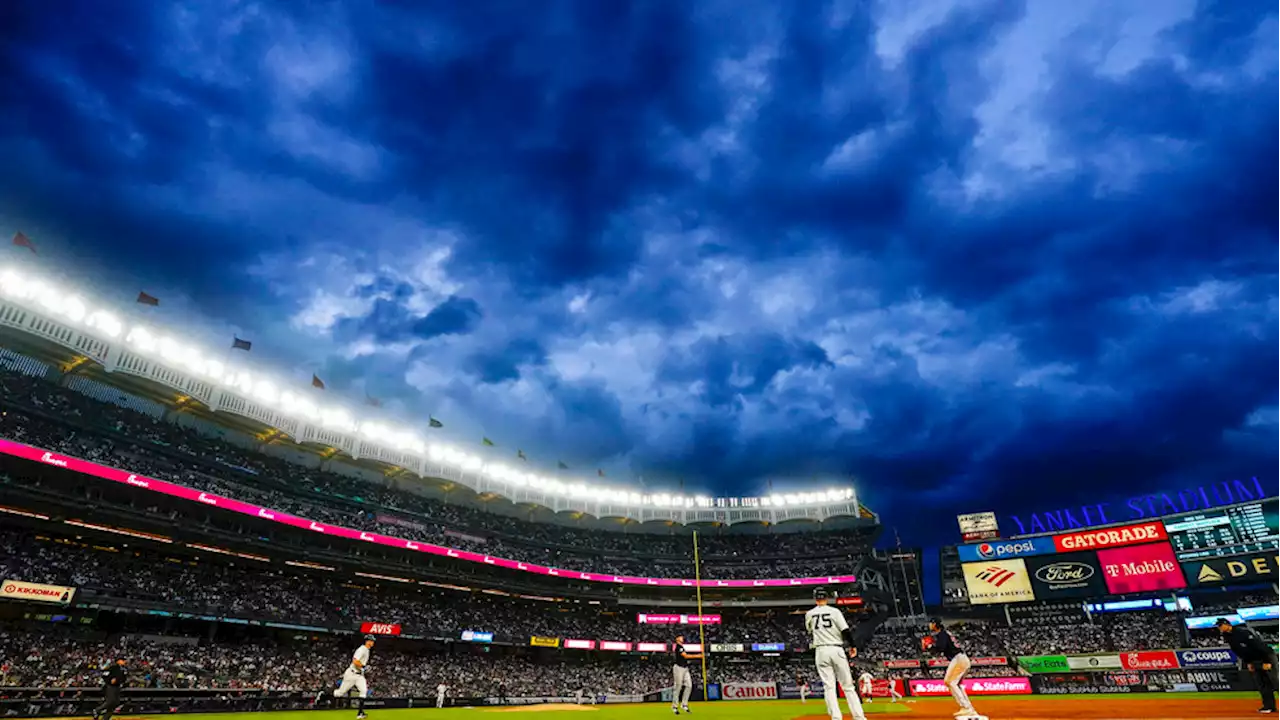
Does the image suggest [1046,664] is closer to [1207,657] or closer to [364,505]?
[1207,657]

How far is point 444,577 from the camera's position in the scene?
4922cm

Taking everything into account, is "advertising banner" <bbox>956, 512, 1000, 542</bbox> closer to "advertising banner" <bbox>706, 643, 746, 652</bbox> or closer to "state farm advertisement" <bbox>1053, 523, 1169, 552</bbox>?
"state farm advertisement" <bbox>1053, 523, 1169, 552</bbox>

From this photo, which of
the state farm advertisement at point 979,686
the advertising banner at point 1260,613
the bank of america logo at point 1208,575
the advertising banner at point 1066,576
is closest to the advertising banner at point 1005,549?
the advertising banner at point 1066,576

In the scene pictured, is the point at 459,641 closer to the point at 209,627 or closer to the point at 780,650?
the point at 209,627

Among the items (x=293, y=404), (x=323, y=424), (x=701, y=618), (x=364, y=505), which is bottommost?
(x=701, y=618)

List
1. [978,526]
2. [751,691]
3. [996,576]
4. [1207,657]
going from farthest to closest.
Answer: [978,526] → [996,576] → [751,691] → [1207,657]

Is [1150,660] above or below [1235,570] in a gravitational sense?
below

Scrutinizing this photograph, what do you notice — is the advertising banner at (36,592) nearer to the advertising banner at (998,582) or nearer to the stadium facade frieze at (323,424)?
the stadium facade frieze at (323,424)

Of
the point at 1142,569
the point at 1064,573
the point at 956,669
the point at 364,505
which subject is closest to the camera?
A: the point at 956,669

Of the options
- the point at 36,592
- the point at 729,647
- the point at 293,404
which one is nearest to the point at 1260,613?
the point at 729,647

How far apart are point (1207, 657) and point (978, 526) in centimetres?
2590

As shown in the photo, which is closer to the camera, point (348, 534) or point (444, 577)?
point (348, 534)

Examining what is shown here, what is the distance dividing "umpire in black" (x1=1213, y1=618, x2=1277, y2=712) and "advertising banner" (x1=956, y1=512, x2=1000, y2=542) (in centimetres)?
5217

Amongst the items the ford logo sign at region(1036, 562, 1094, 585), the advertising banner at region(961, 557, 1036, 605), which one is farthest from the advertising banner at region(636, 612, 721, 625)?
the ford logo sign at region(1036, 562, 1094, 585)
